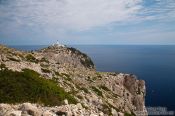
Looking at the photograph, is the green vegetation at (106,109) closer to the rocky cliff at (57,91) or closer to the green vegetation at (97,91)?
the rocky cliff at (57,91)

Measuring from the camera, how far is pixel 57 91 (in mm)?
35969

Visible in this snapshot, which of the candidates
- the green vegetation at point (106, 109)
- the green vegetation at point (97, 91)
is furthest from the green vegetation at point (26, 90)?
the green vegetation at point (97, 91)

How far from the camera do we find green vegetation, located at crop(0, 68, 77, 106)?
29.8 metres

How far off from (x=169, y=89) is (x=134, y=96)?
132 meters

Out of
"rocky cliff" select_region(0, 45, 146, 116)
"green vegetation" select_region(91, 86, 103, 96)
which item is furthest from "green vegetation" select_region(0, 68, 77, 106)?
"green vegetation" select_region(91, 86, 103, 96)

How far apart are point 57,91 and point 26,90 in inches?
200

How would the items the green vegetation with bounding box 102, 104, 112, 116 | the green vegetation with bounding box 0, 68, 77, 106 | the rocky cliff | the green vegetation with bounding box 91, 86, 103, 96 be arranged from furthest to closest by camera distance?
the green vegetation with bounding box 91, 86, 103, 96 → the green vegetation with bounding box 102, 104, 112, 116 → the green vegetation with bounding box 0, 68, 77, 106 → the rocky cliff

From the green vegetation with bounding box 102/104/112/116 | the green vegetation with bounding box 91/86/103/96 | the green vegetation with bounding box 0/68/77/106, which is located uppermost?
the green vegetation with bounding box 0/68/77/106

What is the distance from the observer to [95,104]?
4416 cm

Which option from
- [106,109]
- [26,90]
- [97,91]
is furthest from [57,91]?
[97,91]

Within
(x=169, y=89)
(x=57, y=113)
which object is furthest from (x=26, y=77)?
(x=169, y=89)

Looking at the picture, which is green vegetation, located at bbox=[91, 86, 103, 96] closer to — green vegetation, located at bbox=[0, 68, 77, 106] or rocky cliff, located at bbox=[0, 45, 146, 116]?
rocky cliff, located at bbox=[0, 45, 146, 116]

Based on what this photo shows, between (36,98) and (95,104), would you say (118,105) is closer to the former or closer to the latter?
(95,104)

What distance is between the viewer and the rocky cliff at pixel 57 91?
24367 mm
